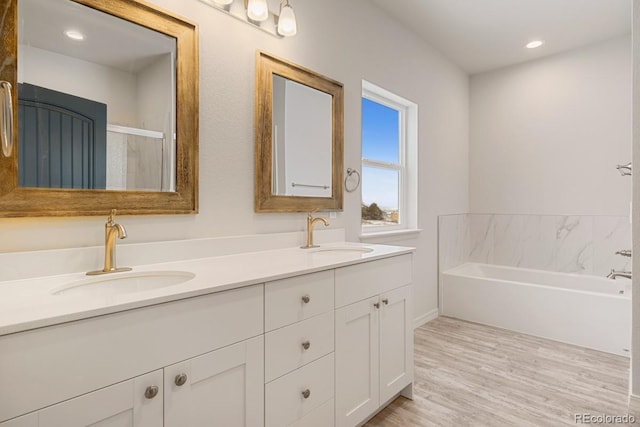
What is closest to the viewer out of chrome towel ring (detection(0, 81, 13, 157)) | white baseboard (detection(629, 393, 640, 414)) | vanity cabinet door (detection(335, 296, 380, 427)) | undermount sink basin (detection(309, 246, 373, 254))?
chrome towel ring (detection(0, 81, 13, 157))

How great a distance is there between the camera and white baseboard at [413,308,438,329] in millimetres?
3071

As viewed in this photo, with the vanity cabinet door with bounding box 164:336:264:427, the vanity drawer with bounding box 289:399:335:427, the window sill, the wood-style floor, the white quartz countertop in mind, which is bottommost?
the wood-style floor

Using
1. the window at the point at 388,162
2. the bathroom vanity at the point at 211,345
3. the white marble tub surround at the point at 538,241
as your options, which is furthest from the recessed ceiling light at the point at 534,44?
the bathroom vanity at the point at 211,345

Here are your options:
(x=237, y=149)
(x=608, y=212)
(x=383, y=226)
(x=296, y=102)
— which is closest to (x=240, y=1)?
(x=296, y=102)

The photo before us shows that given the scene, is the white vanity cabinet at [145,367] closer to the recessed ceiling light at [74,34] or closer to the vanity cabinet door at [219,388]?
the vanity cabinet door at [219,388]

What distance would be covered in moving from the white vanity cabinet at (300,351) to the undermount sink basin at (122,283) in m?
0.35

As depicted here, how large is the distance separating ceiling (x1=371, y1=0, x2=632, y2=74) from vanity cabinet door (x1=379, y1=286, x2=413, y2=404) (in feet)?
7.12

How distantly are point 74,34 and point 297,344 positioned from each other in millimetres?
1387

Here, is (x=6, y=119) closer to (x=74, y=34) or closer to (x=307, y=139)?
(x=74, y=34)

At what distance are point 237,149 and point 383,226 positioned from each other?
158 centimetres

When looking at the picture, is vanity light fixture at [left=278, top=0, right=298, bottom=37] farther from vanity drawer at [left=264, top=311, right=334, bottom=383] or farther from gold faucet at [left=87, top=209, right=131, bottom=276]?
vanity drawer at [left=264, top=311, right=334, bottom=383]

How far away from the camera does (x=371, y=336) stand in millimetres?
1634

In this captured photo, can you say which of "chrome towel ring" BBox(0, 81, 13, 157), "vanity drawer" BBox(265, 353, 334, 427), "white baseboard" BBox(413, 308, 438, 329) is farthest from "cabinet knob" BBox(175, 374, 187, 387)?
"white baseboard" BBox(413, 308, 438, 329)

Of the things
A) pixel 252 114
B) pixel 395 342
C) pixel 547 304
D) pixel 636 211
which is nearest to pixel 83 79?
pixel 252 114
